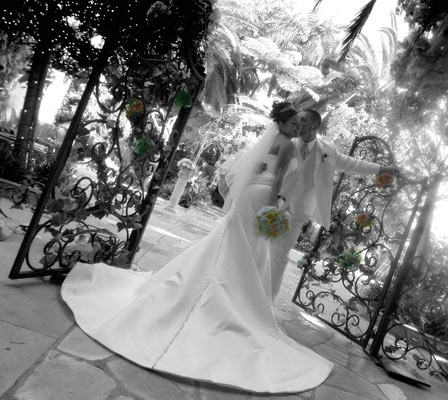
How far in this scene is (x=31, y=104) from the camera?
19.8ft

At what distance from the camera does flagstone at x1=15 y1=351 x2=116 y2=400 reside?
1757 millimetres

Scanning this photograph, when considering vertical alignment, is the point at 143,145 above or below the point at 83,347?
above

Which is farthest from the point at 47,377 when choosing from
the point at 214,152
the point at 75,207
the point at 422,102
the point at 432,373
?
the point at 214,152

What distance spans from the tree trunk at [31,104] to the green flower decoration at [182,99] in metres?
3.31

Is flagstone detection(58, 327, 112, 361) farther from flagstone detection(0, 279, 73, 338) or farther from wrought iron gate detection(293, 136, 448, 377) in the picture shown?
wrought iron gate detection(293, 136, 448, 377)

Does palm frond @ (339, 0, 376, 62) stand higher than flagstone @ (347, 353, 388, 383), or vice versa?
palm frond @ (339, 0, 376, 62)

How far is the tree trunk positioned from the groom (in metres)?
4.21

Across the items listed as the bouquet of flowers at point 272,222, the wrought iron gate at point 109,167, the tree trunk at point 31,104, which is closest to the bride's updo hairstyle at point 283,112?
the wrought iron gate at point 109,167

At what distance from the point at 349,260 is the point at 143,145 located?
286cm

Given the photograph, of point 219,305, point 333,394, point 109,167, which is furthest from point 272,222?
point 109,167

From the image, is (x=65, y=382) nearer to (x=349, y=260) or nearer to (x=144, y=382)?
(x=144, y=382)

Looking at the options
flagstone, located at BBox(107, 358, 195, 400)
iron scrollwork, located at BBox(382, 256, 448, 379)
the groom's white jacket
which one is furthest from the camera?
iron scrollwork, located at BBox(382, 256, 448, 379)

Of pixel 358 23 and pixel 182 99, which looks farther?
pixel 358 23

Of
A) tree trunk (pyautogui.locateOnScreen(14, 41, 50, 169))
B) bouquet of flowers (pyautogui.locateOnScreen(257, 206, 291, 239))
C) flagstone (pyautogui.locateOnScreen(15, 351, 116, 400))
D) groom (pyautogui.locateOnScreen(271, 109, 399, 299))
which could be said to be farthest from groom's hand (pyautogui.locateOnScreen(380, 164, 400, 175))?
tree trunk (pyautogui.locateOnScreen(14, 41, 50, 169))
